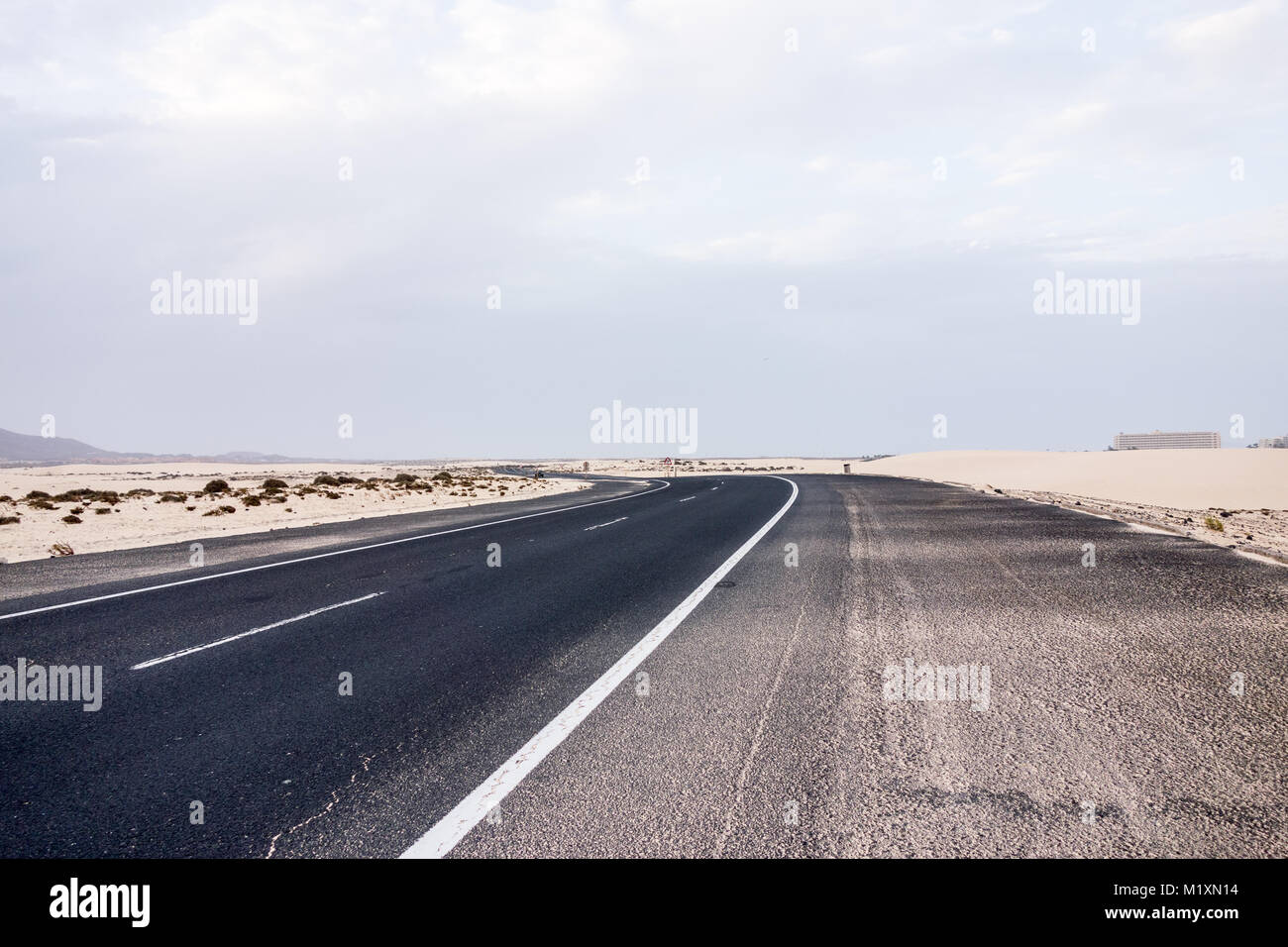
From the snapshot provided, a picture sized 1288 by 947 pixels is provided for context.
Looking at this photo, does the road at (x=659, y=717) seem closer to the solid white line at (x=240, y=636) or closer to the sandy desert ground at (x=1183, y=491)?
the solid white line at (x=240, y=636)

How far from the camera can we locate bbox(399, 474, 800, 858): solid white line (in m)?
3.43

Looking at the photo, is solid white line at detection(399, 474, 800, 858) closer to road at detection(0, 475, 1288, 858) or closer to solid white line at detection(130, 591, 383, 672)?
road at detection(0, 475, 1288, 858)

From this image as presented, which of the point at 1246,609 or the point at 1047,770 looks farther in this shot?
the point at 1246,609

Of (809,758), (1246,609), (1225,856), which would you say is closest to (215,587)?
(809,758)

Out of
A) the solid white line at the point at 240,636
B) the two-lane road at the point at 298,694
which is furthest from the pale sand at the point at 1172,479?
the solid white line at the point at 240,636

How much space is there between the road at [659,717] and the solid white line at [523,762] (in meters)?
0.02

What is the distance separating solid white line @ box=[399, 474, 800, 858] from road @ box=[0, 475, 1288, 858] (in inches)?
0.8

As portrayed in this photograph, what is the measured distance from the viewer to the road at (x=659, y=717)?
11.6ft

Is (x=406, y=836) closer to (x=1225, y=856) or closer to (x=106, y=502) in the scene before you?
(x=1225, y=856)

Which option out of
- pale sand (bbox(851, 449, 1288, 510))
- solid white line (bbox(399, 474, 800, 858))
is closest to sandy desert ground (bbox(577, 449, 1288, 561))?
pale sand (bbox(851, 449, 1288, 510))

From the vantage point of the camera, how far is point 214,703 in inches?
221

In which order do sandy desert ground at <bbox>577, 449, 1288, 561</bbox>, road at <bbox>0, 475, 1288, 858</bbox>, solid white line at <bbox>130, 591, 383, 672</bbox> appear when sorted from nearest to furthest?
1. road at <bbox>0, 475, 1288, 858</bbox>
2. solid white line at <bbox>130, 591, 383, 672</bbox>
3. sandy desert ground at <bbox>577, 449, 1288, 561</bbox>
